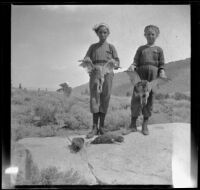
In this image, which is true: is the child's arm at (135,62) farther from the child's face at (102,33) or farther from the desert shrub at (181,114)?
the desert shrub at (181,114)

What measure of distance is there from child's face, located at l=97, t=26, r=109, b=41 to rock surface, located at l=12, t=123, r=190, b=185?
1.16m

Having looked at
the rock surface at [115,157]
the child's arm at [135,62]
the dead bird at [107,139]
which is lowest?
the rock surface at [115,157]

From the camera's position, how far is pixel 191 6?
321 cm

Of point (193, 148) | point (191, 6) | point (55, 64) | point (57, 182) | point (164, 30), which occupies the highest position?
point (191, 6)

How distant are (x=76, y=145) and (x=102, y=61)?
98cm

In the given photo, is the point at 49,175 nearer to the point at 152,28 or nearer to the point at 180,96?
the point at 180,96

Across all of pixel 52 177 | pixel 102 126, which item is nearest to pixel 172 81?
pixel 102 126

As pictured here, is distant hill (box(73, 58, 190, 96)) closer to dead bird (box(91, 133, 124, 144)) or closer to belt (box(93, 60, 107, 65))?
belt (box(93, 60, 107, 65))

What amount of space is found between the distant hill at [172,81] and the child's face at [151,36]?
0.32 m

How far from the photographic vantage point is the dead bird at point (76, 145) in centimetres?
319

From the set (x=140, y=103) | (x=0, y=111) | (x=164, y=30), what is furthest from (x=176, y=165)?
(x=0, y=111)

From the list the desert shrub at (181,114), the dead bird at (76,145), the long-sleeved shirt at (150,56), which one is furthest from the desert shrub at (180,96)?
the dead bird at (76,145)
